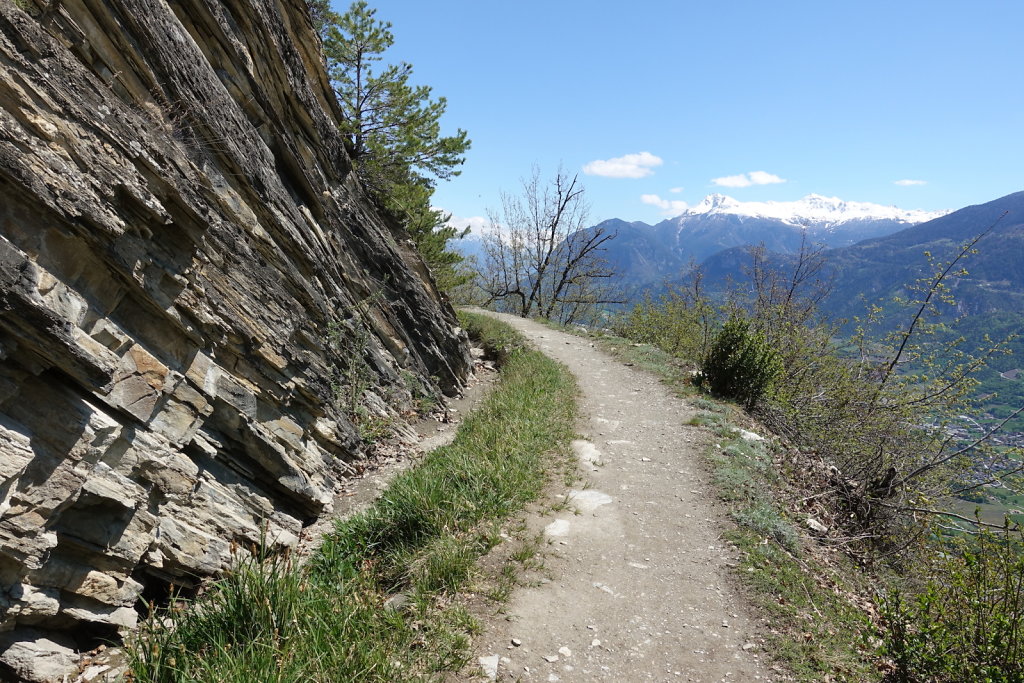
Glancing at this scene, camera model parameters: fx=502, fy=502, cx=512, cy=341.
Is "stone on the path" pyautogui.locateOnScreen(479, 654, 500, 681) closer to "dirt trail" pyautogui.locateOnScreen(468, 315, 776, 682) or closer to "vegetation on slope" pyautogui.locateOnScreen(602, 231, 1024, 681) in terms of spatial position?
"dirt trail" pyautogui.locateOnScreen(468, 315, 776, 682)

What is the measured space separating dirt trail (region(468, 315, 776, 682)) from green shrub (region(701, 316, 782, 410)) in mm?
3833

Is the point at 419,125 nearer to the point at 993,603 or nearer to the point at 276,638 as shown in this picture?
the point at 276,638

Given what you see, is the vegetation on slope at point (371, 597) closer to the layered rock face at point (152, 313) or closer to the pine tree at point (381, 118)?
the layered rock face at point (152, 313)

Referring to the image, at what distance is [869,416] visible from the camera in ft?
38.5

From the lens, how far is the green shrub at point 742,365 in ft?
41.7

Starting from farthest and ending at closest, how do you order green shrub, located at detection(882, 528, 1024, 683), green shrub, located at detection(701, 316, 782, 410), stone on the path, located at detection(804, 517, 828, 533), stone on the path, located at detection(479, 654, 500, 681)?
green shrub, located at detection(701, 316, 782, 410)
stone on the path, located at detection(804, 517, 828, 533)
stone on the path, located at detection(479, 654, 500, 681)
green shrub, located at detection(882, 528, 1024, 683)

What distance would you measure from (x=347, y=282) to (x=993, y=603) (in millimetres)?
11897

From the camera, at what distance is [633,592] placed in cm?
563

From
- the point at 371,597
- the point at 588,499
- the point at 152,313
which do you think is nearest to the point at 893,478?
the point at 588,499

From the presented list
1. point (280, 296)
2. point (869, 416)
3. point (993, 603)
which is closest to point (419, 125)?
point (280, 296)

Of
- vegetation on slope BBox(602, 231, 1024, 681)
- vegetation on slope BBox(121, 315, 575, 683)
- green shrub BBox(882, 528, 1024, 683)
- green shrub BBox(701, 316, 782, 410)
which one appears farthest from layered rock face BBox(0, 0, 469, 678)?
green shrub BBox(701, 316, 782, 410)

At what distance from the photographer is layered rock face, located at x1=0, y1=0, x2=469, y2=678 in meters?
4.63

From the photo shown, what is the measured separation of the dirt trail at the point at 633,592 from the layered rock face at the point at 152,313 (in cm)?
414

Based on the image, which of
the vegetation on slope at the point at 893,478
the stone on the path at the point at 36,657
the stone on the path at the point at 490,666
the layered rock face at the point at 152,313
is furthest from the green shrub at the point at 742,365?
the stone on the path at the point at 36,657
